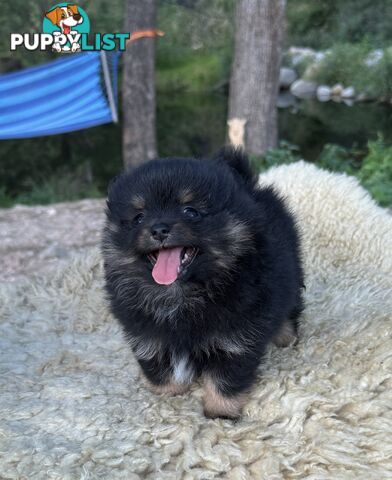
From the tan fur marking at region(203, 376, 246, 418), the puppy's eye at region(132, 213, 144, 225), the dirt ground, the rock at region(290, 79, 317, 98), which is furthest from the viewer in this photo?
the rock at region(290, 79, 317, 98)

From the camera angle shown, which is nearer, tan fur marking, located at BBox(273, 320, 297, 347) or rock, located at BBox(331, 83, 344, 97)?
tan fur marking, located at BBox(273, 320, 297, 347)

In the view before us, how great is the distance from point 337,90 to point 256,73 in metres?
10.9

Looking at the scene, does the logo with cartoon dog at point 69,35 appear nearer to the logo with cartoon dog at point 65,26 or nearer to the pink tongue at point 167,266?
the logo with cartoon dog at point 65,26

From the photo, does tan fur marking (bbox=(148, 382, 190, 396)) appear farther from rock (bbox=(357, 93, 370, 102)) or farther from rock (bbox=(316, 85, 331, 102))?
rock (bbox=(316, 85, 331, 102))

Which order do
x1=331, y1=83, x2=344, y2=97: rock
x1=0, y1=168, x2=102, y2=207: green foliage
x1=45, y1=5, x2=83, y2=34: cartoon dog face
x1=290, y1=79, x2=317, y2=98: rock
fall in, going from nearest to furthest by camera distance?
x1=45, y1=5, x2=83, y2=34: cartoon dog face < x1=0, y1=168, x2=102, y2=207: green foliage < x1=331, y1=83, x2=344, y2=97: rock < x1=290, y1=79, x2=317, y2=98: rock

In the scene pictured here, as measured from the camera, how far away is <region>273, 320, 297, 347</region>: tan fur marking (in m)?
2.41

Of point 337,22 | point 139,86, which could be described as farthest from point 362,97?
point 139,86

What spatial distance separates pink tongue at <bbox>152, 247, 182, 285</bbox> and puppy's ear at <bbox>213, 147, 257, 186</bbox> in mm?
546

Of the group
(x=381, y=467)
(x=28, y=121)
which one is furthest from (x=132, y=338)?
(x=28, y=121)

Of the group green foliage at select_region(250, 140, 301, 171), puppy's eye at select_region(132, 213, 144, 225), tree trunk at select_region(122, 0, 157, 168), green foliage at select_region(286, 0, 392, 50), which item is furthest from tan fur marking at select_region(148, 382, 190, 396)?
green foliage at select_region(286, 0, 392, 50)

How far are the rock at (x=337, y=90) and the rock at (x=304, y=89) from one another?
2.34 ft

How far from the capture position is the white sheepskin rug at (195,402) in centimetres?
176

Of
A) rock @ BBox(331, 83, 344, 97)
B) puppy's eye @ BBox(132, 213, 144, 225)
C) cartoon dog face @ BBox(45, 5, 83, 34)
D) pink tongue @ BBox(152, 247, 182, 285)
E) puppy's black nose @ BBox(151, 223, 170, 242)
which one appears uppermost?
puppy's black nose @ BBox(151, 223, 170, 242)

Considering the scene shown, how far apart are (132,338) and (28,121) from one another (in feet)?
12.9
